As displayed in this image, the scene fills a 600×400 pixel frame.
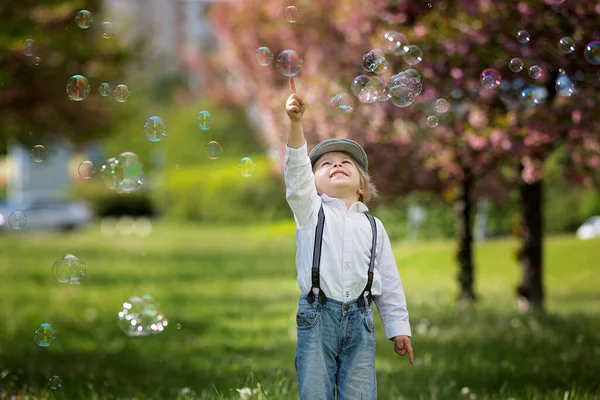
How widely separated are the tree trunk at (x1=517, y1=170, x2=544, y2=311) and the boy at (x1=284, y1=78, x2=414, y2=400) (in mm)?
6557

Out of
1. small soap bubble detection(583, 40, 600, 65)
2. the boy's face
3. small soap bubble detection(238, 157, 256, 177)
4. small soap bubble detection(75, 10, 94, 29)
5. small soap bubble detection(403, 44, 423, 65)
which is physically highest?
small soap bubble detection(75, 10, 94, 29)

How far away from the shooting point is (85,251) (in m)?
23.9

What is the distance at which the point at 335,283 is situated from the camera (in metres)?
3.94

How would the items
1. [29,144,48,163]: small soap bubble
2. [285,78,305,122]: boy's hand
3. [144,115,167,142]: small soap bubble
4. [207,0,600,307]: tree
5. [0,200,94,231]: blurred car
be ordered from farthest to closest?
1. [0,200,94,231]: blurred car
2. [207,0,600,307]: tree
3. [29,144,48,163]: small soap bubble
4. [144,115,167,142]: small soap bubble
5. [285,78,305,122]: boy's hand

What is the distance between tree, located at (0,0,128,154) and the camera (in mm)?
16094

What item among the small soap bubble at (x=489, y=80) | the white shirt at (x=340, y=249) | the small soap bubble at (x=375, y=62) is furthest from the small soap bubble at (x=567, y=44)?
the white shirt at (x=340, y=249)

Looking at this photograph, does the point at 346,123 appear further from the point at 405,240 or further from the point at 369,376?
the point at 405,240

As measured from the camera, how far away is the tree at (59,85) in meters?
16.1

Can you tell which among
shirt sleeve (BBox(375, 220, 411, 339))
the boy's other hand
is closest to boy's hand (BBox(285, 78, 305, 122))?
the boy's other hand

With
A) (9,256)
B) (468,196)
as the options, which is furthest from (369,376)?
(9,256)

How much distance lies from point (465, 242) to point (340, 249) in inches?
318

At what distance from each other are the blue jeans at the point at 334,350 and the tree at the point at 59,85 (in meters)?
10.7

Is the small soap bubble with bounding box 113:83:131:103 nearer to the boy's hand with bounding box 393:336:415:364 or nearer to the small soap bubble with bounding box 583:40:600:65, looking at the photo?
the boy's hand with bounding box 393:336:415:364

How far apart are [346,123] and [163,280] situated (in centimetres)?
701
